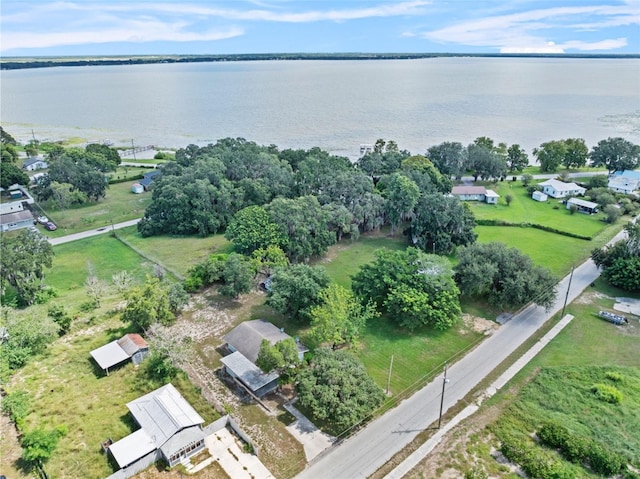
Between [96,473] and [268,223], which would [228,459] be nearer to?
[96,473]

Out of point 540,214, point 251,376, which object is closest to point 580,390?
point 251,376

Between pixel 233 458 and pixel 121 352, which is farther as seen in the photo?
pixel 121 352

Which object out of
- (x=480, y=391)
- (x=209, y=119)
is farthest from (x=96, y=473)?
(x=209, y=119)

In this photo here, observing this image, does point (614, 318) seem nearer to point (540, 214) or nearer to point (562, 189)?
point (540, 214)

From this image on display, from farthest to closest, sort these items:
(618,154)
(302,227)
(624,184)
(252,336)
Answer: (618,154), (624,184), (302,227), (252,336)

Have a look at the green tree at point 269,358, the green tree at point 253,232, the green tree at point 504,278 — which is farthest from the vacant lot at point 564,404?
the green tree at point 253,232

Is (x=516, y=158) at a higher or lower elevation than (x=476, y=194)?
higher
